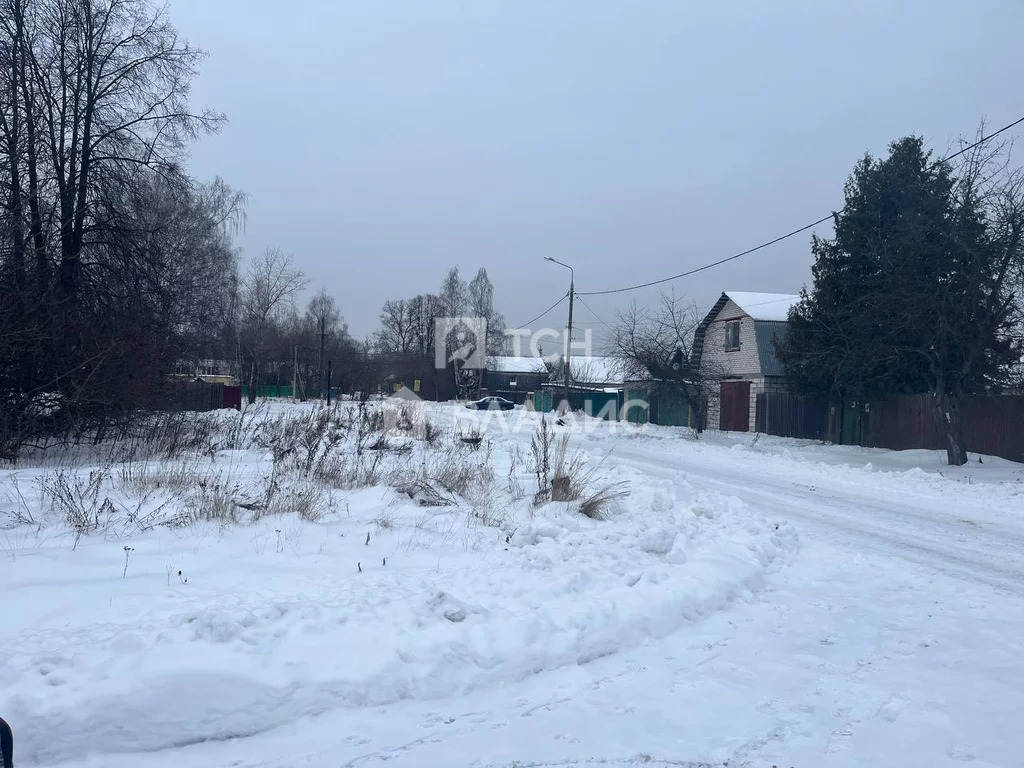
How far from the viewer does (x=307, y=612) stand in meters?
5.06

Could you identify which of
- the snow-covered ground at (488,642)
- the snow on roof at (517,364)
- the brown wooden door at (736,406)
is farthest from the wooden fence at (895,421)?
the snow on roof at (517,364)

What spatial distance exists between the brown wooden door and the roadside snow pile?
2635 cm

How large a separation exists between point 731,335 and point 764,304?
203cm

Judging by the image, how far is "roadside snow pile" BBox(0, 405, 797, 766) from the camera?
13.3ft

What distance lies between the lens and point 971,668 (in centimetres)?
507

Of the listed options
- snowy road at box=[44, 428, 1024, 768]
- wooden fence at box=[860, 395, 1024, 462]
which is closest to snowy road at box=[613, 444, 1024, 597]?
snowy road at box=[44, 428, 1024, 768]

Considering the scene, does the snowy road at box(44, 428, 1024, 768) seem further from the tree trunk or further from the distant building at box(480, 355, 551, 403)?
the distant building at box(480, 355, 551, 403)

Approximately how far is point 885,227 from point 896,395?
17.1 feet

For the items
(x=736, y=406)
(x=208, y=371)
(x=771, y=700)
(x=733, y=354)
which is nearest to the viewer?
(x=771, y=700)

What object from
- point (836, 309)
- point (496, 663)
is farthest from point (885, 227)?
point (496, 663)

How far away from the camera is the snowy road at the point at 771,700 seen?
3.92 m

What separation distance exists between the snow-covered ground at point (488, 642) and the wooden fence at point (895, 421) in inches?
505

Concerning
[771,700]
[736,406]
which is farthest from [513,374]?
[771,700]

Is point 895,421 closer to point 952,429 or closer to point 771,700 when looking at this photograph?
point 952,429
